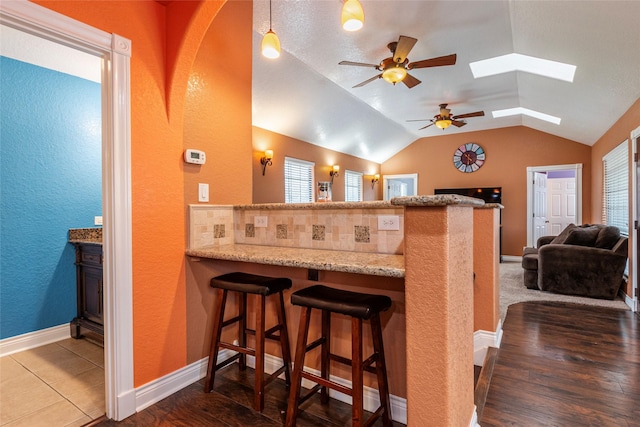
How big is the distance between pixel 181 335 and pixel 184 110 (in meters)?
1.44

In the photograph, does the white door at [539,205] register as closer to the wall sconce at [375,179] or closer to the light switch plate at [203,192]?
the wall sconce at [375,179]

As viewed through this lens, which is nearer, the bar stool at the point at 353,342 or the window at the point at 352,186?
the bar stool at the point at 353,342

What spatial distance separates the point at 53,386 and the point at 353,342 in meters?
2.05

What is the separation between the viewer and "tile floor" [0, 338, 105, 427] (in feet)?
5.75

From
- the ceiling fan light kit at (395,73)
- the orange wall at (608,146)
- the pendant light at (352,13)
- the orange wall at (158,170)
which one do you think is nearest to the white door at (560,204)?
the orange wall at (608,146)

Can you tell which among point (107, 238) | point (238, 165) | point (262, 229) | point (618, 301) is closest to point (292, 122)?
point (238, 165)

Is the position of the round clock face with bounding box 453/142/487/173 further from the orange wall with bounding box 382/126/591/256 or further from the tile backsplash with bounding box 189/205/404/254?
the tile backsplash with bounding box 189/205/404/254

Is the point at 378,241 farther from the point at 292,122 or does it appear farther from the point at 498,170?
the point at 498,170

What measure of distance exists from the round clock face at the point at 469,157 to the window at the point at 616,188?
2.40 m

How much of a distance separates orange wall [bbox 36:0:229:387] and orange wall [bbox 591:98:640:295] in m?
4.51

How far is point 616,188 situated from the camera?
14.7 feet

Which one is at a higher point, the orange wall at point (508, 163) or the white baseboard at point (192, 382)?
the orange wall at point (508, 163)

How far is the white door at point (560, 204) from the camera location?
688 centimetres

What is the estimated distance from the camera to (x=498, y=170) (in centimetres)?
710
